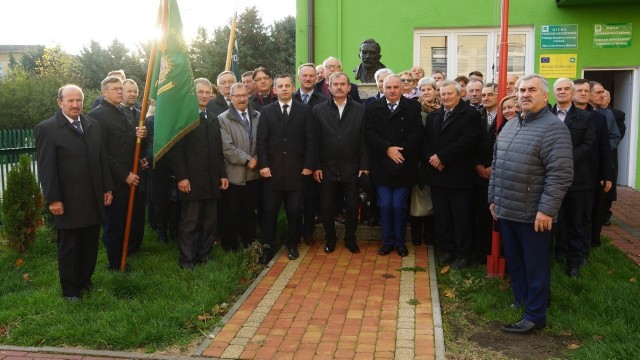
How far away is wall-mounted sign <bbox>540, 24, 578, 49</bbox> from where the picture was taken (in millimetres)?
10953

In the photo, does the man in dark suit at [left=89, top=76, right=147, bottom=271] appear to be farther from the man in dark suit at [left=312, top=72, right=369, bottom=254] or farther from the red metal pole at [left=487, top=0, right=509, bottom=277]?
the red metal pole at [left=487, top=0, right=509, bottom=277]

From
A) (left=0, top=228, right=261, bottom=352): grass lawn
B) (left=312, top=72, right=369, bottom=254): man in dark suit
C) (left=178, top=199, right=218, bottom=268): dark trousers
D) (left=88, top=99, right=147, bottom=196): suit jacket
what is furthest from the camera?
(left=312, top=72, right=369, bottom=254): man in dark suit

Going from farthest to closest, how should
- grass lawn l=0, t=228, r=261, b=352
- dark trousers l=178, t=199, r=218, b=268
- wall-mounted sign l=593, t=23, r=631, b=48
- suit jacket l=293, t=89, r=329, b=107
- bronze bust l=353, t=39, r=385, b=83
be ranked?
1. wall-mounted sign l=593, t=23, r=631, b=48
2. bronze bust l=353, t=39, r=385, b=83
3. suit jacket l=293, t=89, r=329, b=107
4. dark trousers l=178, t=199, r=218, b=268
5. grass lawn l=0, t=228, r=261, b=352

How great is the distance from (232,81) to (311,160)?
1.57 meters

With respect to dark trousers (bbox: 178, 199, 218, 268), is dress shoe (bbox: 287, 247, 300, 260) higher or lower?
lower

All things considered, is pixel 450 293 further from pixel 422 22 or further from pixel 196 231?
pixel 422 22

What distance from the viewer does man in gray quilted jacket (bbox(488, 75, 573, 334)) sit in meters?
4.37

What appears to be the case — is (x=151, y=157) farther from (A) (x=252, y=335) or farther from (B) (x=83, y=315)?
(A) (x=252, y=335)

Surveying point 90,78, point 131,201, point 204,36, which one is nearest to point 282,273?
point 131,201

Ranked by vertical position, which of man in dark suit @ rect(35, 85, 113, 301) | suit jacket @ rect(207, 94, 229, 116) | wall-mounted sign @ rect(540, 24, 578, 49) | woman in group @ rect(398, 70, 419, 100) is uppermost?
wall-mounted sign @ rect(540, 24, 578, 49)

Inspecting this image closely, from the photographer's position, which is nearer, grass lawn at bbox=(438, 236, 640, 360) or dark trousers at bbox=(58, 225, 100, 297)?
grass lawn at bbox=(438, 236, 640, 360)

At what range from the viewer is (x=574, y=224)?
6043 millimetres

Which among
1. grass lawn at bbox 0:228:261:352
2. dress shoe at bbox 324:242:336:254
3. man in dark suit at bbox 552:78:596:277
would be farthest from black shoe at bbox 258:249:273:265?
man in dark suit at bbox 552:78:596:277

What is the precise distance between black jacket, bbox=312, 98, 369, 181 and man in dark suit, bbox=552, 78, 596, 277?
6.96 feet
